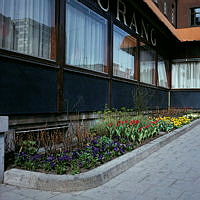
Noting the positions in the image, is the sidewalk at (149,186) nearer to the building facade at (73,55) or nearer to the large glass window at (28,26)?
the building facade at (73,55)

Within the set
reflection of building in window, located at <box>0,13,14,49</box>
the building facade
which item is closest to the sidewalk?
the building facade

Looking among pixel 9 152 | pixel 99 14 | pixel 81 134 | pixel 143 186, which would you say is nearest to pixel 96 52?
pixel 99 14

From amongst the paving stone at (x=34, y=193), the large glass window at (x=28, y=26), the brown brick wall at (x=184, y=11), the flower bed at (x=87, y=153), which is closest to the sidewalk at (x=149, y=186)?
the paving stone at (x=34, y=193)

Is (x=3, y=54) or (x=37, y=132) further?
(x=37, y=132)

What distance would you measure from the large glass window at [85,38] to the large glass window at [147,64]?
147 inches

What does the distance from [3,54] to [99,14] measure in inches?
169

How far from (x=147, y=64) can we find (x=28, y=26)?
26.9ft

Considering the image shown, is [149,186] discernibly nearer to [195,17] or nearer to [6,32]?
[6,32]

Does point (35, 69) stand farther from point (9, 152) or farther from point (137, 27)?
point (137, 27)

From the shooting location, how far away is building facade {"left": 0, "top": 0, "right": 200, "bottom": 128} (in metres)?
5.02

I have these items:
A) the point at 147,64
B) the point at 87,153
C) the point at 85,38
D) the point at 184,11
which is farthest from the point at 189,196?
the point at 184,11

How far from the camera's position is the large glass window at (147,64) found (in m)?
12.0

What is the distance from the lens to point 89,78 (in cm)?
740

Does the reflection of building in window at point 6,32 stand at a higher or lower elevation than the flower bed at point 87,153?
higher
